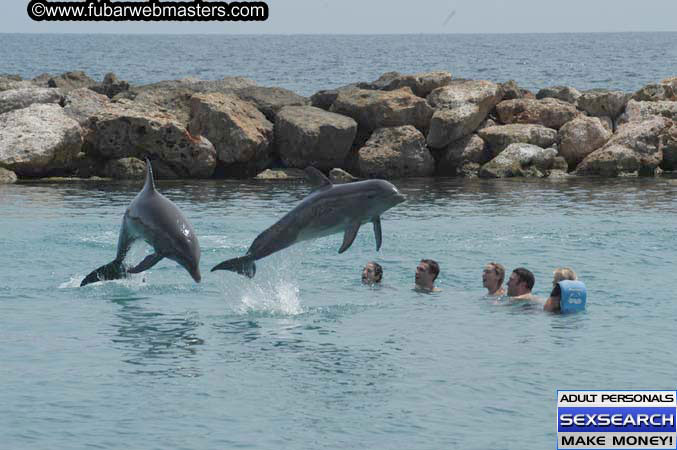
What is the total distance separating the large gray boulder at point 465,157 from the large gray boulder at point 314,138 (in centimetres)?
340

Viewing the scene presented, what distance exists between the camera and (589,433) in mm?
10211

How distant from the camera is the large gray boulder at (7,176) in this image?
106 ft

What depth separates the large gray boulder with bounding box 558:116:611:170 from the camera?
35.9 m

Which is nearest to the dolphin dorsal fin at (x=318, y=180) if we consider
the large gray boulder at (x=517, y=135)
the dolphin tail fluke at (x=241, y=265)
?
the dolphin tail fluke at (x=241, y=265)

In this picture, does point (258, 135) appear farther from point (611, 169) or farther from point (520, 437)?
point (520, 437)

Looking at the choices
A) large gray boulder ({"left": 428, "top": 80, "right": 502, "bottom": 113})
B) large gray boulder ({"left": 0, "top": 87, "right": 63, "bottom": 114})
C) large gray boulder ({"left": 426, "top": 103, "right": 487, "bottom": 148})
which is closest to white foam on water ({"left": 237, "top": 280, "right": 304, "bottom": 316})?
large gray boulder ({"left": 426, "top": 103, "right": 487, "bottom": 148})

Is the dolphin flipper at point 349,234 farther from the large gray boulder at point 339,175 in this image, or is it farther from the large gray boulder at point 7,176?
the large gray boulder at point 7,176

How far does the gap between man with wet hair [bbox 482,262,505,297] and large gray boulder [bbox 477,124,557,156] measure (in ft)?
62.9

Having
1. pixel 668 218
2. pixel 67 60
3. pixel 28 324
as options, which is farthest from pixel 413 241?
pixel 67 60

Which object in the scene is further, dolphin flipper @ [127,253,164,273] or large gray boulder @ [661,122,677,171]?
large gray boulder @ [661,122,677,171]

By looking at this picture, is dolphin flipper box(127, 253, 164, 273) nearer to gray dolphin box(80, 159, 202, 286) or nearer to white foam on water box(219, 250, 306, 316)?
gray dolphin box(80, 159, 202, 286)

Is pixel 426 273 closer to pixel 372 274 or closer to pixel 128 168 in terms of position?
pixel 372 274

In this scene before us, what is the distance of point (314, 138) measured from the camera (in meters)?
34.8

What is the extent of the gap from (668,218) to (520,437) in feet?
54.8
